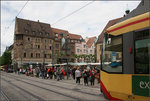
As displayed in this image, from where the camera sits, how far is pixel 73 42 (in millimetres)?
72375

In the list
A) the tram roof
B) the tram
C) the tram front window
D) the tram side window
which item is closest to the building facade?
the tram front window

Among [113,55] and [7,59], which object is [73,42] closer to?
[7,59]

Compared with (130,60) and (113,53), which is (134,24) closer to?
(130,60)

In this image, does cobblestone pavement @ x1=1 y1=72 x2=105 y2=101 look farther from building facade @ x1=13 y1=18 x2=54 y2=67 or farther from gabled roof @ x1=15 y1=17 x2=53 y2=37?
gabled roof @ x1=15 y1=17 x2=53 y2=37

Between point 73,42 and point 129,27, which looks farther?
point 73,42

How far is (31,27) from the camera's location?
6291 centimetres

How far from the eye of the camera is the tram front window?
219 inches

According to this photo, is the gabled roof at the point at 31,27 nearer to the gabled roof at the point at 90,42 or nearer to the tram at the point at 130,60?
the gabled roof at the point at 90,42

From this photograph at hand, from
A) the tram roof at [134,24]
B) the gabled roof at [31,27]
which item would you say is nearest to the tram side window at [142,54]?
the tram roof at [134,24]

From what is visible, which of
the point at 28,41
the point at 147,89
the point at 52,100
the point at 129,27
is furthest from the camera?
the point at 28,41

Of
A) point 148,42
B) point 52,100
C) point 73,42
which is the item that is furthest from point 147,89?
point 73,42

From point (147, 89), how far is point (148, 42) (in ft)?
4.25

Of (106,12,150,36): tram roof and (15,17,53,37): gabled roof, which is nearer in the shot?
(106,12,150,36): tram roof

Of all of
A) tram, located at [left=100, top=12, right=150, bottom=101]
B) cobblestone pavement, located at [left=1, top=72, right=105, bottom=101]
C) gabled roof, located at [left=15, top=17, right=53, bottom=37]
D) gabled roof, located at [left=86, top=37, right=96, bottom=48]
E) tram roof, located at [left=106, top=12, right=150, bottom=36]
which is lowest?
cobblestone pavement, located at [left=1, top=72, right=105, bottom=101]
